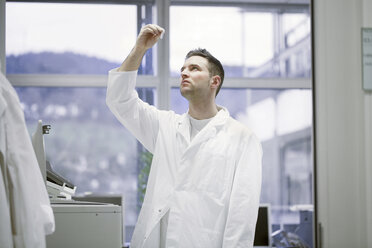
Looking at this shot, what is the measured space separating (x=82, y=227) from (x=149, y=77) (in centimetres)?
298

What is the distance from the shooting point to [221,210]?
7.75 feet

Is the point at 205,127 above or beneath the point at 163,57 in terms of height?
beneath

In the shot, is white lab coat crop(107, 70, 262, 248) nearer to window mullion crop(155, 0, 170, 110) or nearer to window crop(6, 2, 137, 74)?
window mullion crop(155, 0, 170, 110)

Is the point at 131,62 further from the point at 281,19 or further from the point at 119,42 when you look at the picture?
the point at 281,19

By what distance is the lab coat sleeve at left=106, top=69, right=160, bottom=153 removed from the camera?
93.2 inches

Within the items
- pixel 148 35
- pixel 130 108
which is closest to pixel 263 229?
pixel 130 108

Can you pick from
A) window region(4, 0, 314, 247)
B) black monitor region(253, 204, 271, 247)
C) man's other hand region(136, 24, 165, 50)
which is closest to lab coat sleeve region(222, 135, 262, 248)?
man's other hand region(136, 24, 165, 50)

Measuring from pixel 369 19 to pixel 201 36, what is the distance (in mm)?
2189

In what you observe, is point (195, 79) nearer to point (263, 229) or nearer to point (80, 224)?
point (80, 224)

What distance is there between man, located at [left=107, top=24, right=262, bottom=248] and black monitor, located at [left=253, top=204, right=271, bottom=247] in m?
1.71

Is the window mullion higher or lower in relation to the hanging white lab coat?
higher

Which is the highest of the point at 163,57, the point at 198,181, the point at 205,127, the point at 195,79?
the point at 163,57

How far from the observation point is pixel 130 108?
2.43 meters

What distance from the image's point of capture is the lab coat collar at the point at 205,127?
8.11 ft
